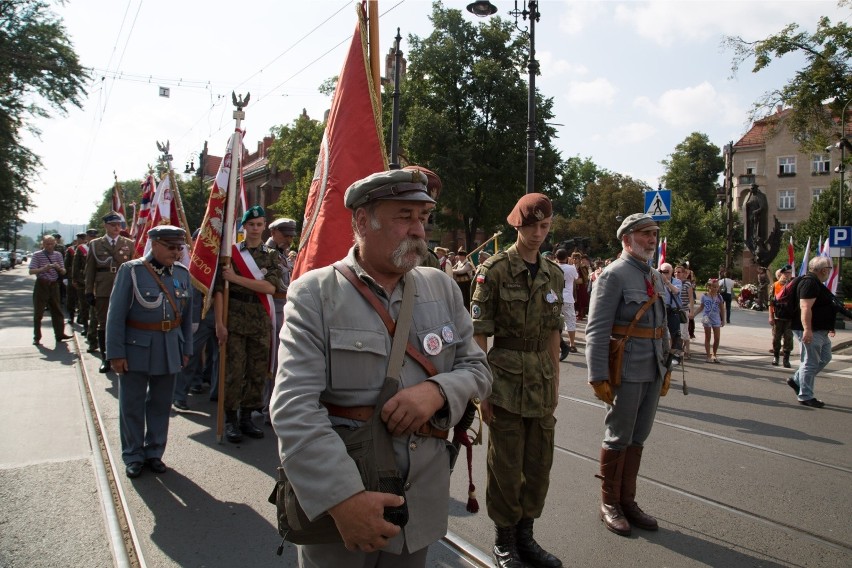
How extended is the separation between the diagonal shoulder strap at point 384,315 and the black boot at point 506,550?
1.88 meters

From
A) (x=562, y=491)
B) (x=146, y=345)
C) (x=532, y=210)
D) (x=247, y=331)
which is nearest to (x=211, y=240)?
(x=247, y=331)

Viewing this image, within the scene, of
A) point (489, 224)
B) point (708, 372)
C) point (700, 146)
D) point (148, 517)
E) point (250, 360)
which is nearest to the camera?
point (148, 517)

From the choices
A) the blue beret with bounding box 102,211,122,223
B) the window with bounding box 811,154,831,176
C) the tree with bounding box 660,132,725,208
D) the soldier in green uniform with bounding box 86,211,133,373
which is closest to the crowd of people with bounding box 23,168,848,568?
the soldier in green uniform with bounding box 86,211,133,373

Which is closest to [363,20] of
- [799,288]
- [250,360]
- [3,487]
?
[250,360]

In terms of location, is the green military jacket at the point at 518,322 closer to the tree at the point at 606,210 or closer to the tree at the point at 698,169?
the tree at the point at 606,210

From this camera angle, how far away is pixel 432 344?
2113 mm

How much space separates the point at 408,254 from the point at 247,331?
431 cm

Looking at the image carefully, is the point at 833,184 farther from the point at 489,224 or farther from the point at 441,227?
the point at 441,227

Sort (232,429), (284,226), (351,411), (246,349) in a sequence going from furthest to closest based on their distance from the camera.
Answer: (284,226), (246,349), (232,429), (351,411)

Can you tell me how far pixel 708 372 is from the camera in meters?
10.6

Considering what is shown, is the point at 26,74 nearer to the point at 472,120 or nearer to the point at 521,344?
the point at 472,120

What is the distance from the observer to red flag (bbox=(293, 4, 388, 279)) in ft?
13.8

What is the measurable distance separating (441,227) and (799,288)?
97.2ft

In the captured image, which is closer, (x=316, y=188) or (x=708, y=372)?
(x=316, y=188)
